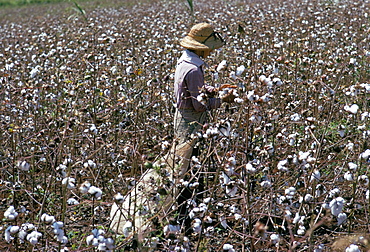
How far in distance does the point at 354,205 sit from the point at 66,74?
310 cm

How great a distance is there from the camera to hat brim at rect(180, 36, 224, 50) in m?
3.48

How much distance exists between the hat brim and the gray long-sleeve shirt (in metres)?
0.06

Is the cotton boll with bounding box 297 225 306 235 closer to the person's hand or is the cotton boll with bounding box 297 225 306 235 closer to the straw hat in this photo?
the person's hand

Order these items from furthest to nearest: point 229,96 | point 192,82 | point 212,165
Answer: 1. point 212,165
2. point 192,82
3. point 229,96

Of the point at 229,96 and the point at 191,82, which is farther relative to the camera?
the point at 191,82

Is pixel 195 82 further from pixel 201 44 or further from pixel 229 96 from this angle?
pixel 229 96

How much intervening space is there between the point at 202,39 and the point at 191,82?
0.35m

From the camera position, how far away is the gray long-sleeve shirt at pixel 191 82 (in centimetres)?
342

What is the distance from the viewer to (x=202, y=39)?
3.53 meters

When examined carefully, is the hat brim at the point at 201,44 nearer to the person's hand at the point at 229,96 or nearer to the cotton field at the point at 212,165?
the cotton field at the point at 212,165

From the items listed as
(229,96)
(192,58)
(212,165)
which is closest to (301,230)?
(229,96)

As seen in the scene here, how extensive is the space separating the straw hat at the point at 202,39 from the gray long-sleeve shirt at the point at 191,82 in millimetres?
70

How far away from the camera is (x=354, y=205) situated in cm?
332

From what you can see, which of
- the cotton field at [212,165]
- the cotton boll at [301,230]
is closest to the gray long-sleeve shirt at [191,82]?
the cotton field at [212,165]
